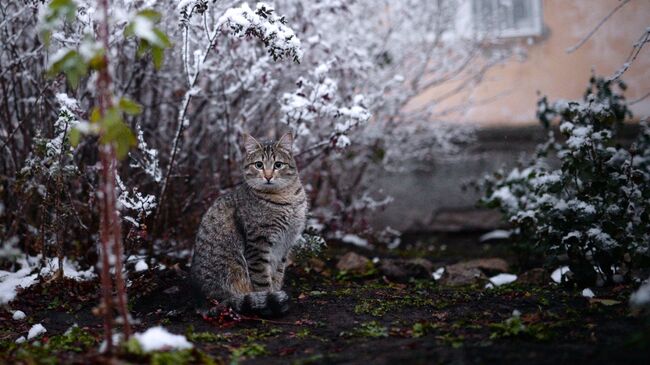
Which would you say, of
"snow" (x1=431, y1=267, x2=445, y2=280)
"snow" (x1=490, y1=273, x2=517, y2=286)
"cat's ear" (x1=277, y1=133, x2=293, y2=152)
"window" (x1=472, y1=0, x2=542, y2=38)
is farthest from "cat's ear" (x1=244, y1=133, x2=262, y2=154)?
"window" (x1=472, y1=0, x2=542, y2=38)

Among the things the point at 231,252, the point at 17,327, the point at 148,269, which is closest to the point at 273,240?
the point at 231,252

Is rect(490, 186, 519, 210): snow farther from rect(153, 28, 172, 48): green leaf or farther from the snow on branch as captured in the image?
rect(153, 28, 172, 48): green leaf

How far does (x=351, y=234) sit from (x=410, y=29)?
9.69 ft

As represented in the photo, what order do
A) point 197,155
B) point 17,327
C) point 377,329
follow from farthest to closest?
point 197,155 → point 17,327 → point 377,329

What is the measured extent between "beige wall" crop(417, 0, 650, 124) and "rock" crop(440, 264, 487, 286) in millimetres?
3332

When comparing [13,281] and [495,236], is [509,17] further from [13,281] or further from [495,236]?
[13,281]

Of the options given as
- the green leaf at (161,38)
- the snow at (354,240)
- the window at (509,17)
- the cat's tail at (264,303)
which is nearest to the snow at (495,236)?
→ the snow at (354,240)

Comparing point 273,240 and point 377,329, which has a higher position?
point 273,240

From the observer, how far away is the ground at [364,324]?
3.16 meters

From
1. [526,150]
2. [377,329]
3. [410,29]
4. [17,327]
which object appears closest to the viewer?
[377,329]

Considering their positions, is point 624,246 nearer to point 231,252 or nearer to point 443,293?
point 443,293

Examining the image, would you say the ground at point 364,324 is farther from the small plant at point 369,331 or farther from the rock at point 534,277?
the rock at point 534,277

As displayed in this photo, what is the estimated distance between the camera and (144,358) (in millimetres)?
3045

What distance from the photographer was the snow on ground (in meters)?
5.09
